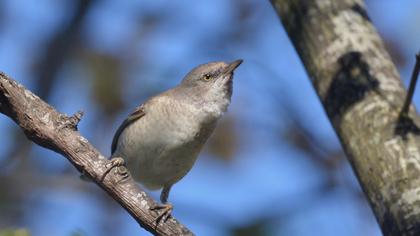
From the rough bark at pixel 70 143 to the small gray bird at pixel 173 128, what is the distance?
168 centimetres

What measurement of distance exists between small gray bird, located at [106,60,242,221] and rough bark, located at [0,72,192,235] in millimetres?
1680

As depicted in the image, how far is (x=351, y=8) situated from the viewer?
14.9 feet

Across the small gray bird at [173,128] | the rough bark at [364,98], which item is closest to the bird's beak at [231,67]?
the small gray bird at [173,128]

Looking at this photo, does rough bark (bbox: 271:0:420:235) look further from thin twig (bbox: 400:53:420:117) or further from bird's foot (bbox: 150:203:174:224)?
bird's foot (bbox: 150:203:174:224)

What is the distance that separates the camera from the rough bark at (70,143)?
321cm

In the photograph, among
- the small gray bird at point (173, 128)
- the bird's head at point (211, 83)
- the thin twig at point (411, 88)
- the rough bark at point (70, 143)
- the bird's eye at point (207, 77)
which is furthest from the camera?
the bird's eye at point (207, 77)

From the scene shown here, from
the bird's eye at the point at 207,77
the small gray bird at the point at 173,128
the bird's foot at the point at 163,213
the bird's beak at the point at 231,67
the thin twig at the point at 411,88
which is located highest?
the bird's eye at the point at 207,77

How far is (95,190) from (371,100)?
489 centimetres

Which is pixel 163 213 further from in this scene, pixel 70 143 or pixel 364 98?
pixel 364 98

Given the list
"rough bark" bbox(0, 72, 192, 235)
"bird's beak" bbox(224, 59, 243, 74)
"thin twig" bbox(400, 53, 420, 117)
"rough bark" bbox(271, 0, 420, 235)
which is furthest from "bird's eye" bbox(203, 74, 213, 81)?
"rough bark" bbox(0, 72, 192, 235)

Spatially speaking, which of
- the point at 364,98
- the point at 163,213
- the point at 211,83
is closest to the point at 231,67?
the point at 211,83

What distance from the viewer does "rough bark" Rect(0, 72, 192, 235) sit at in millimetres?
3211

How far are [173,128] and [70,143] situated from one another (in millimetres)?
A: 1789

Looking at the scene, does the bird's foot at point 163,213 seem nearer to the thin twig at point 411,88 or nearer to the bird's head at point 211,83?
the thin twig at point 411,88
